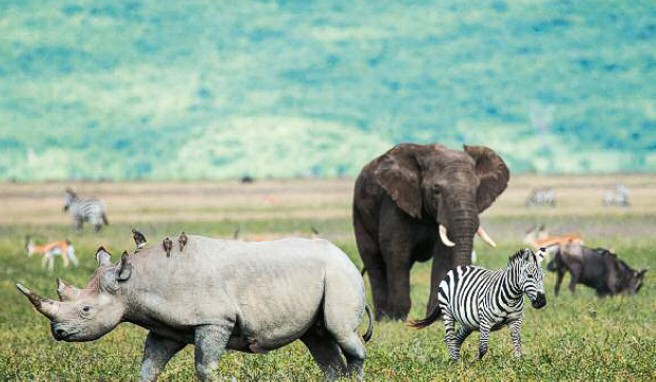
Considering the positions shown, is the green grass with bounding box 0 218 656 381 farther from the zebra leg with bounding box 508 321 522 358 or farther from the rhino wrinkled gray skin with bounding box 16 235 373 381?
the rhino wrinkled gray skin with bounding box 16 235 373 381

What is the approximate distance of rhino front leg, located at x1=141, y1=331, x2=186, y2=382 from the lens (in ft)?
40.6

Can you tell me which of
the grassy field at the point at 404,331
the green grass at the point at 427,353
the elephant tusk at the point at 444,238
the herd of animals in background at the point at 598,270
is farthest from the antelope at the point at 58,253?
the elephant tusk at the point at 444,238

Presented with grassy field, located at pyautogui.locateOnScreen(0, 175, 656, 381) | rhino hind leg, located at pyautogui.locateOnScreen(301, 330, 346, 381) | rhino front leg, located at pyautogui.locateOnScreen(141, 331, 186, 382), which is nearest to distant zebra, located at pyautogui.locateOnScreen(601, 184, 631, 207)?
grassy field, located at pyautogui.locateOnScreen(0, 175, 656, 381)

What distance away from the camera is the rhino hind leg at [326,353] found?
1324 centimetres

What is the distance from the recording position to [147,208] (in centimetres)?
7125

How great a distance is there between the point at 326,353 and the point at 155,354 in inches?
67.2

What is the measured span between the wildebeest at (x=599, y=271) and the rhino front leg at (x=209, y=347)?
1328cm

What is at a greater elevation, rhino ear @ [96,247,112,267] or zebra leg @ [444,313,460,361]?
rhino ear @ [96,247,112,267]

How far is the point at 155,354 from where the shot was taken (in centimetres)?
1245

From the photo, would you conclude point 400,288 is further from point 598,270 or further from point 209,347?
point 209,347

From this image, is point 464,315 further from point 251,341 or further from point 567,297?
point 567,297

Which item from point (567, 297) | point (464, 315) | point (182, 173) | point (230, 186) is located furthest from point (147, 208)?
point (182, 173)

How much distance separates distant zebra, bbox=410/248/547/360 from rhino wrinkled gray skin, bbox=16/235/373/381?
187 cm

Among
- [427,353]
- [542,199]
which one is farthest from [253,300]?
[542,199]
